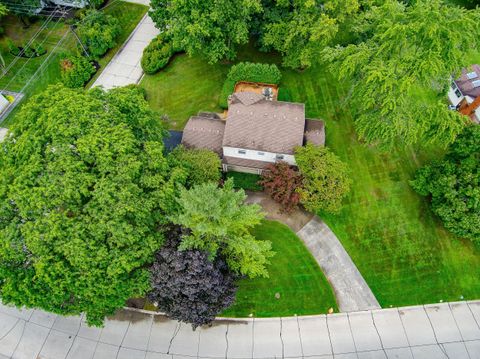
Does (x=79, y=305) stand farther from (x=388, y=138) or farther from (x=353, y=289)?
(x=388, y=138)

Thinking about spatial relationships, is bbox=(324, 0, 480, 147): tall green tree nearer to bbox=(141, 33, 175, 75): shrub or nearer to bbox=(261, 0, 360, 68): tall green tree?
bbox=(261, 0, 360, 68): tall green tree

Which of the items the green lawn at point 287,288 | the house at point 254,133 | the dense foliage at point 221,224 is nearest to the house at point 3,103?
the house at point 254,133

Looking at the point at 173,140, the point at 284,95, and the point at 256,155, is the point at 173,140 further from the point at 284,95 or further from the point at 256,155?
the point at 284,95

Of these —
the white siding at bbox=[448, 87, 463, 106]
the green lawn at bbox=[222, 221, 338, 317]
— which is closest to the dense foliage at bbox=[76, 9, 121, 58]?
the green lawn at bbox=[222, 221, 338, 317]

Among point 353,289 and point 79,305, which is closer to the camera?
point 79,305

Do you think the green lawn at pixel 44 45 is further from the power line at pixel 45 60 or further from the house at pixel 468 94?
the house at pixel 468 94

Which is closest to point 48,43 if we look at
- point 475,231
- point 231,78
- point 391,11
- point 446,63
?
point 231,78
